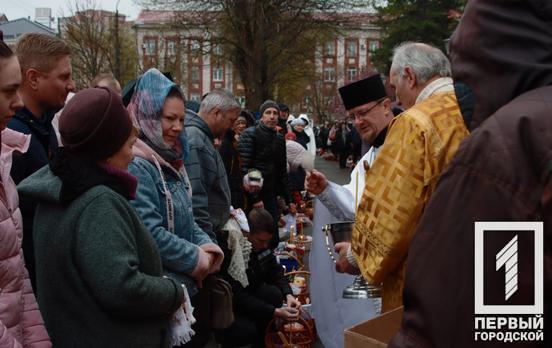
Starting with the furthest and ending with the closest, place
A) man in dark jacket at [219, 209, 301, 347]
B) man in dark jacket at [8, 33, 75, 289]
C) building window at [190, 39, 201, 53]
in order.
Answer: building window at [190, 39, 201, 53] → man in dark jacket at [219, 209, 301, 347] → man in dark jacket at [8, 33, 75, 289]

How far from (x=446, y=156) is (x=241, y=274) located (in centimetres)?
210

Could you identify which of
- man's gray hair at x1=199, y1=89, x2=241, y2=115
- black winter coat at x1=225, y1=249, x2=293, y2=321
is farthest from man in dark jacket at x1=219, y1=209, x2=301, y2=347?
man's gray hair at x1=199, y1=89, x2=241, y2=115

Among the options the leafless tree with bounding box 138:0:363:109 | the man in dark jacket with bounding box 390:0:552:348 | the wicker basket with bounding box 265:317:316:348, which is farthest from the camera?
the leafless tree with bounding box 138:0:363:109

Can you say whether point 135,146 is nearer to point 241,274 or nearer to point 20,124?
point 20,124

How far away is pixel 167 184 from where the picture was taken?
3178mm

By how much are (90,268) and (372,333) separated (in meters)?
1.08

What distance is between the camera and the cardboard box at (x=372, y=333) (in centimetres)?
165

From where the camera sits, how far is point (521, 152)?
1061mm

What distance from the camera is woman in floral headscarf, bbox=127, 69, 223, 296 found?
9.71 ft

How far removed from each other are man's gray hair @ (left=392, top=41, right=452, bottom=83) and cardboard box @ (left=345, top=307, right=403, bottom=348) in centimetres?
141

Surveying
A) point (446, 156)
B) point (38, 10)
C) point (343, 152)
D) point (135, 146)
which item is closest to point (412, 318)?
point (446, 156)

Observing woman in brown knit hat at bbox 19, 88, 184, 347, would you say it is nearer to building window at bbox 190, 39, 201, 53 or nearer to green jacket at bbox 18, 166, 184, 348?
green jacket at bbox 18, 166, 184, 348
